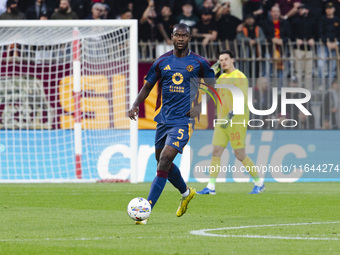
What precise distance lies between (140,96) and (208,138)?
7.13 metres

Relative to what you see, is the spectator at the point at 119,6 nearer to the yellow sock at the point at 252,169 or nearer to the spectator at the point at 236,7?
the spectator at the point at 236,7

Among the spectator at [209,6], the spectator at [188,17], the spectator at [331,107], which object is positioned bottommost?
the spectator at [331,107]

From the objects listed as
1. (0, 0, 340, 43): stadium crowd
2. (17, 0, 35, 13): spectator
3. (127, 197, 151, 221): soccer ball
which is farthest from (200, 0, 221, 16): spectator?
(127, 197, 151, 221): soccer ball

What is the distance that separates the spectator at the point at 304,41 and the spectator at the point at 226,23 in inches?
55.5

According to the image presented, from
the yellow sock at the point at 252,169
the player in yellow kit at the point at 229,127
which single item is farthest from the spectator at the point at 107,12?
the yellow sock at the point at 252,169

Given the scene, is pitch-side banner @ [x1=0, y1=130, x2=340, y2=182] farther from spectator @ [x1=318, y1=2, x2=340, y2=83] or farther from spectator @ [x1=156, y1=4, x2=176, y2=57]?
spectator @ [x1=156, y1=4, x2=176, y2=57]

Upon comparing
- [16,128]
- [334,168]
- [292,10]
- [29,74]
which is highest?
[292,10]

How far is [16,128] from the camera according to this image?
1545 centimetres

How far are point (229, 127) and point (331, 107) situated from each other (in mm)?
3686

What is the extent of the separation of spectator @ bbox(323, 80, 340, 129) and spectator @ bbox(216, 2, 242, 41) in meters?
2.97

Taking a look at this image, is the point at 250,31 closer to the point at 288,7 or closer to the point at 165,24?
the point at 288,7

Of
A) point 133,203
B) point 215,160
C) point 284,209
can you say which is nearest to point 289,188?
point 215,160

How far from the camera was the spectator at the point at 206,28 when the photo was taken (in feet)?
57.0

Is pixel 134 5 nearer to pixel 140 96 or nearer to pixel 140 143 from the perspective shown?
pixel 140 143
